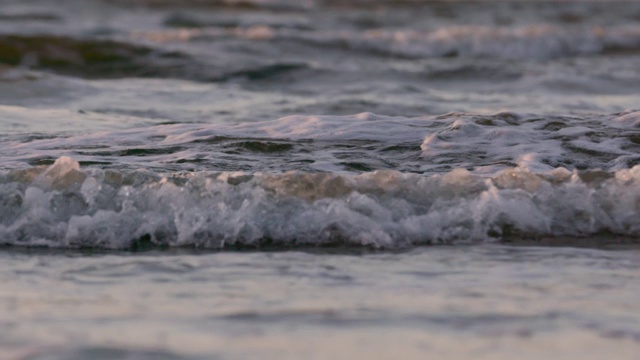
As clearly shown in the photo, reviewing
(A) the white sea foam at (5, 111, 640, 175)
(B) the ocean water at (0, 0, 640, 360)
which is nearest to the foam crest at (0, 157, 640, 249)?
(B) the ocean water at (0, 0, 640, 360)

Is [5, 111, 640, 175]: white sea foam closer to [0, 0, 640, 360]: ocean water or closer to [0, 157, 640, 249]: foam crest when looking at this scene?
[0, 0, 640, 360]: ocean water

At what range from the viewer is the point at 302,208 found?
4.84m

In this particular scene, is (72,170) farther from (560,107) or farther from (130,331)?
(560,107)

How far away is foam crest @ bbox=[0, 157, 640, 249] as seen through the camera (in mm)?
4711

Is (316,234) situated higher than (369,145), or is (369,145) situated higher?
(369,145)

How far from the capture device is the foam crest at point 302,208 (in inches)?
185

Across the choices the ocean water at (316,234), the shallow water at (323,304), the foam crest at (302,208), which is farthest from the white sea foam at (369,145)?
the shallow water at (323,304)

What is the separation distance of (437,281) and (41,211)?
5.45ft

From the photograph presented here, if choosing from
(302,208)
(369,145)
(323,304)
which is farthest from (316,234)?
(369,145)

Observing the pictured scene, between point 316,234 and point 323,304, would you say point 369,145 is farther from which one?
point 323,304

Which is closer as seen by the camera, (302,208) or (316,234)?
(316,234)

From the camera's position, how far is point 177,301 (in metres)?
3.77

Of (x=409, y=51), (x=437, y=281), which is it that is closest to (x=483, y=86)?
(x=409, y=51)

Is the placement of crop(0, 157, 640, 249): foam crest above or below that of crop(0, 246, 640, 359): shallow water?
above
